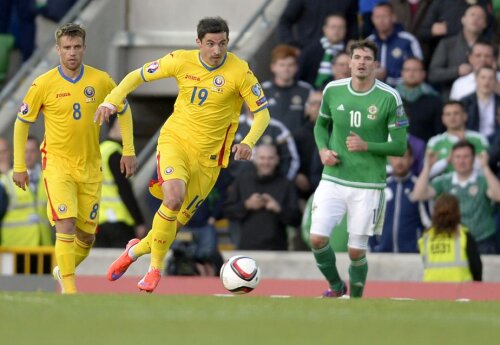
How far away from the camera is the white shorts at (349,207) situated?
13.8 metres

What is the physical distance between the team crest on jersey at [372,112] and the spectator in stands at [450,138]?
2923 millimetres

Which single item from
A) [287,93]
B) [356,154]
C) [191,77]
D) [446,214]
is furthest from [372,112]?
[287,93]

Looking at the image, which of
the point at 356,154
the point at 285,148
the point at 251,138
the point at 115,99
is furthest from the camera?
the point at 285,148

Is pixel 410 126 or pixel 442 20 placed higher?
pixel 442 20

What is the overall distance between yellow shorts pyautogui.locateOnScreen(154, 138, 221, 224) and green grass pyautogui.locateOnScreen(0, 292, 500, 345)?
1.64 metres

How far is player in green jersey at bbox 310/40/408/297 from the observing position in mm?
13555

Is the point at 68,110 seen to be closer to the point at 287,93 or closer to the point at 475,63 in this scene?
the point at 287,93

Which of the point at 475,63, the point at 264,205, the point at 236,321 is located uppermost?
the point at 475,63

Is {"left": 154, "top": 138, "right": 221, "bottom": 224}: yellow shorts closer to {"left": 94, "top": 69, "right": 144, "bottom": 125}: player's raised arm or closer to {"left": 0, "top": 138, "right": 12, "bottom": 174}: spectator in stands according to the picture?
{"left": 94, "top": 69, "right": 144, "bottom": 125}: player's raised arm

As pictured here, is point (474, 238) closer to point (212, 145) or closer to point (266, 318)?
point (212, 145)

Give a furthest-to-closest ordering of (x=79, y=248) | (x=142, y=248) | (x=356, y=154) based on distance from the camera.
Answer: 1. (x=356, y=154)
2. (x=79, y=248)
3. (x=142, y=248)

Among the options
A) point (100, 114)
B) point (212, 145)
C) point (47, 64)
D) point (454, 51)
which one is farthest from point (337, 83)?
point (47, 64)

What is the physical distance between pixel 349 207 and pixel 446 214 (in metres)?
1.42

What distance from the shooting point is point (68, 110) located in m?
13.1
